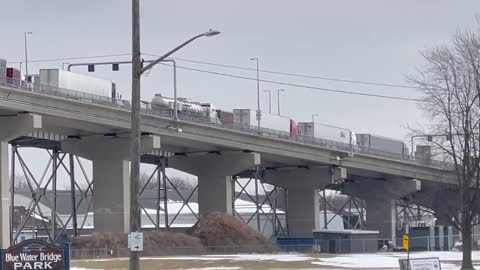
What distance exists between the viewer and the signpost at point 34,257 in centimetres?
2844

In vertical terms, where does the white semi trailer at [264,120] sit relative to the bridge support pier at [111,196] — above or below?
above

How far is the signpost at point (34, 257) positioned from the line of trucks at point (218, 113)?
38.0 metres

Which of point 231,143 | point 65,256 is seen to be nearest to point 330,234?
point 231,143

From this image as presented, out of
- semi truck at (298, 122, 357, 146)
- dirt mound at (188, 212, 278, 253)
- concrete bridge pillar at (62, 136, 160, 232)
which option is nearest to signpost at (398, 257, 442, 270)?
concrete bridge pillar at (62, 136, 160, 232)

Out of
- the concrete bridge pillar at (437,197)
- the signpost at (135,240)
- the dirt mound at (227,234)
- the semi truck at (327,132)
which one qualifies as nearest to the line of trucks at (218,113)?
the semi truck at (327,132)

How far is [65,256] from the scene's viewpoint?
28906 millimetres

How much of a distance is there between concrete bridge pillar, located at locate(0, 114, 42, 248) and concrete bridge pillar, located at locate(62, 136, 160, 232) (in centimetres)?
1195

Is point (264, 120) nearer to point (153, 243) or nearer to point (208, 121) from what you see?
point (208, 121)

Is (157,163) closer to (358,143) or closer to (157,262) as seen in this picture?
(358,143)

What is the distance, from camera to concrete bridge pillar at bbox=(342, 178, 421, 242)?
115m

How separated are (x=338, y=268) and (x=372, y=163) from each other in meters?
50.3

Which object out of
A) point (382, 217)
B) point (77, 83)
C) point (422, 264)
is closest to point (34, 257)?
point (422, 264)

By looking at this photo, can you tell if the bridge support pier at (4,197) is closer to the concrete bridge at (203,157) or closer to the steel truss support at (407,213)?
the concrete bridge at (203,157)

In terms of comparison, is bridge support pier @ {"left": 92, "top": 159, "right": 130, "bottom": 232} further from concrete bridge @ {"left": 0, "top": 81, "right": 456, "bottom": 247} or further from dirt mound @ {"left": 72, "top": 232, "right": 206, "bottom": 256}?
dirt mound @ {"left": 72, "top": 232, "right": 206, "bottom": 256}
